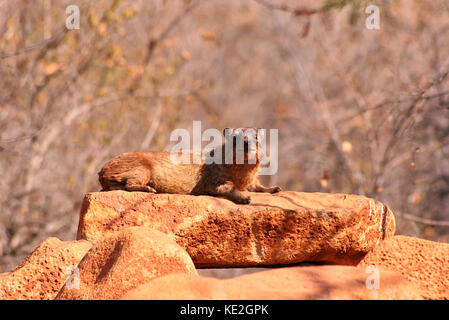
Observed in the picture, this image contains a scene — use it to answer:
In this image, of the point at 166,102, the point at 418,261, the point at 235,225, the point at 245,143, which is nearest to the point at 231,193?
the point at 245,143

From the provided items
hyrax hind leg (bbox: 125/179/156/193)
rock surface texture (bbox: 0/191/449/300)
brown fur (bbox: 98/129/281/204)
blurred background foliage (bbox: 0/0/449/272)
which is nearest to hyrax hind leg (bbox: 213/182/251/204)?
brown fur (bbox: 98/129/281/204)

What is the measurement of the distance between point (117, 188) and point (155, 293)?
2716mm

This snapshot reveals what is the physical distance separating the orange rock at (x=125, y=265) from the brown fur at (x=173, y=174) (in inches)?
69.2

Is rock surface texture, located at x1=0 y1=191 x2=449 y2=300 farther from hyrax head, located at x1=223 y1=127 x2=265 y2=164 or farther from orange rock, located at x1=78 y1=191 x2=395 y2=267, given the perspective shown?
hyrax head, located at x1=223 y1=127 x2=265 y2=164

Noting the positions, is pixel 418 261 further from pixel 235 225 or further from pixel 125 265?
pixel 125 265

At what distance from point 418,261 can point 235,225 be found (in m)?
1.61

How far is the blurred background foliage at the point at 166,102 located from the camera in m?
10.3

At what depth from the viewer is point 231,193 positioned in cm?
638

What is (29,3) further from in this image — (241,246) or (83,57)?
(241,246)

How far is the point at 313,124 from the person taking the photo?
1398cm

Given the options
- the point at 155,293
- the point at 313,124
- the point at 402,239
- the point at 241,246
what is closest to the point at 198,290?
the point at 155,293

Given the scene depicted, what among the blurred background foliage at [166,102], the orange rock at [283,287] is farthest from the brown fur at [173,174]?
the blurred background foliage at [166,102]

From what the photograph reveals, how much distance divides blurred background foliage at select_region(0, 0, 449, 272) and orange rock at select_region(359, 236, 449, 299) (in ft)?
6.75

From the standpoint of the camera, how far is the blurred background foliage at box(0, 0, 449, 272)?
1027 centimetres
